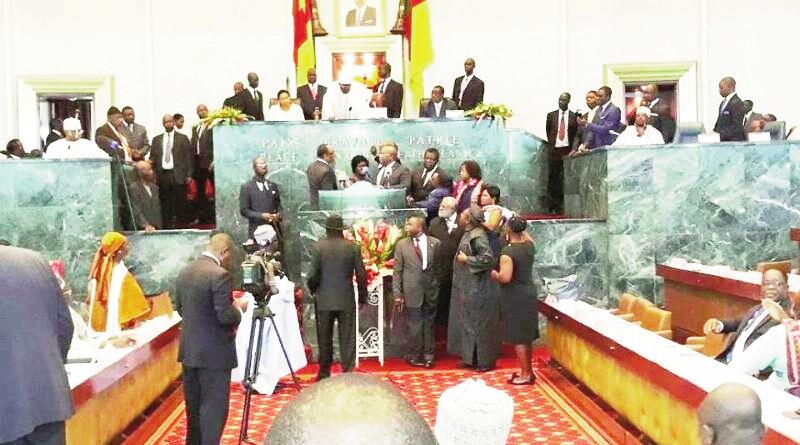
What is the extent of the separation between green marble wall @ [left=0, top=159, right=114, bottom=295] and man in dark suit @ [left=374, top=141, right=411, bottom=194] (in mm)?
3173

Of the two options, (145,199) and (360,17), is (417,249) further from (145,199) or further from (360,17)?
(360,17)

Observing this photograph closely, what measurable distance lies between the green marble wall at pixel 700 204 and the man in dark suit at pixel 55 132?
760cm

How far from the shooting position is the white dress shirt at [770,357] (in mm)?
5359

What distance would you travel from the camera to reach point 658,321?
25.6 feet

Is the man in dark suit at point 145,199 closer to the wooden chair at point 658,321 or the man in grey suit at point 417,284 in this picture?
the man in grey suit at point 417,284

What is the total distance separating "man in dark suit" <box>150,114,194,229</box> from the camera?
14.2 metres

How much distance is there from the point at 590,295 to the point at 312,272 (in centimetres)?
415

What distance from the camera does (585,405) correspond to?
7754 millimetres

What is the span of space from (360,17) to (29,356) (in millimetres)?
13406

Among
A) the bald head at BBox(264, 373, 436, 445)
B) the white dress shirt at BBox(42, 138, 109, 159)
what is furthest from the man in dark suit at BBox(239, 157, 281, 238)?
the bald head at BBox(264, 373, 436, 445)

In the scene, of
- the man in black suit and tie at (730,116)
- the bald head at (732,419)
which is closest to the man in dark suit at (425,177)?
the man in black suit and tie at (730,116)

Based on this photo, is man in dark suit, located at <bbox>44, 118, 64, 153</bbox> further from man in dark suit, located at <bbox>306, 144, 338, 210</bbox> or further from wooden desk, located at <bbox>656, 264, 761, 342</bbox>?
wooden desk, located at <bbox>656, 264, 761, 342</bbox>

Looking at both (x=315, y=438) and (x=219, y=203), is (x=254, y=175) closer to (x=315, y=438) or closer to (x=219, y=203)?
(x=219, y=203)

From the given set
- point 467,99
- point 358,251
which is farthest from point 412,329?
point 467,99
